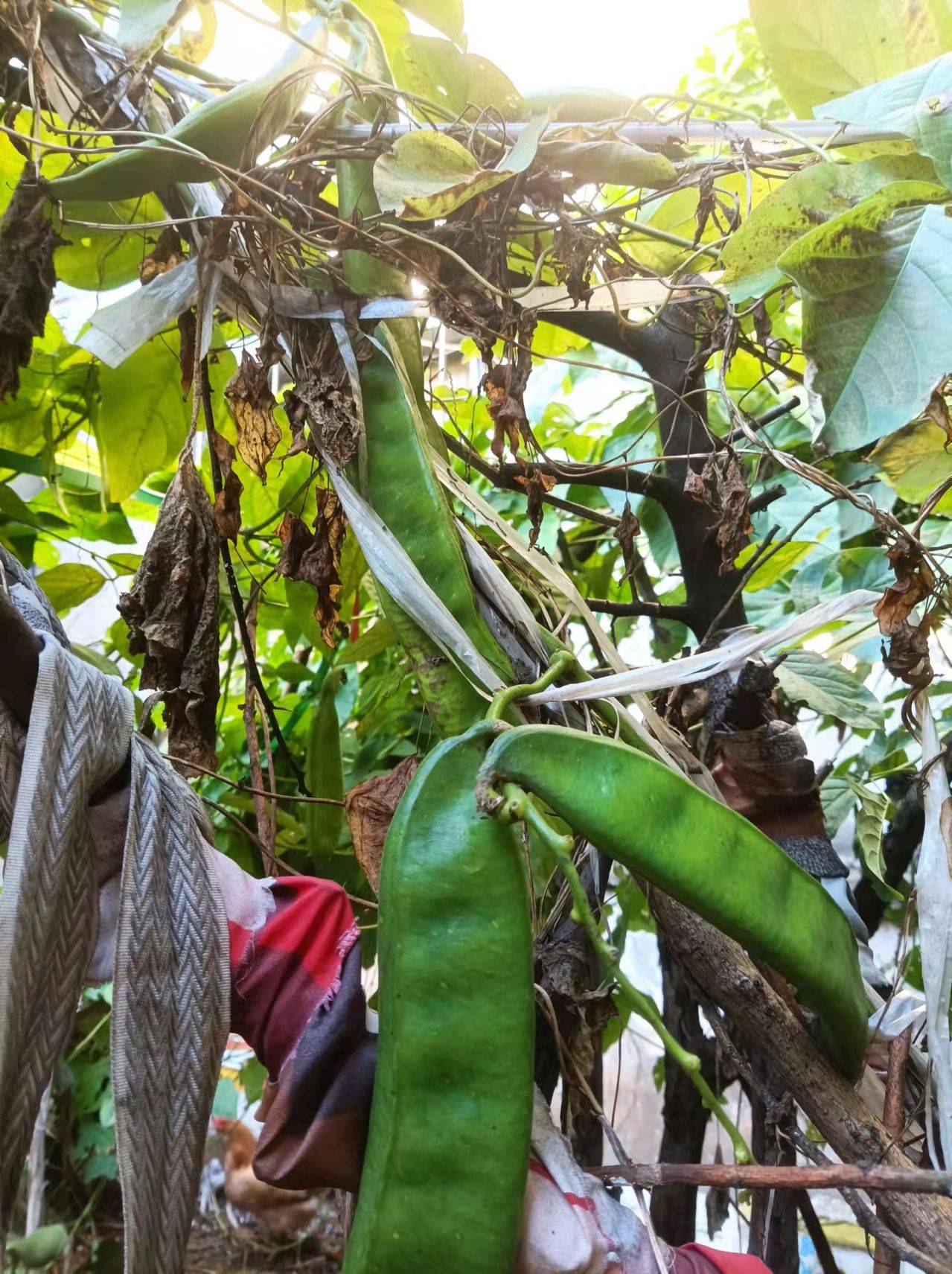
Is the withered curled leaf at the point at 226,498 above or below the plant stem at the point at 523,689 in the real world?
above

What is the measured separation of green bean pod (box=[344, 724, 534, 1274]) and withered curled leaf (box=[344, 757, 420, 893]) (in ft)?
0.54

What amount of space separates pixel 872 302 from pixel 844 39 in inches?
9.1

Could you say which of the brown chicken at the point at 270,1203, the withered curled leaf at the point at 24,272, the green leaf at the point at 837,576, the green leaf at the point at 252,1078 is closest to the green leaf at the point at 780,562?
the green leaf at the point at 837,576

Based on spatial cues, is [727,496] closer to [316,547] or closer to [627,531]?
[627,531]

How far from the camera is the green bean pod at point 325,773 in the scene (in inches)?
33.8

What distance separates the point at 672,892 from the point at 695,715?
1.01ft

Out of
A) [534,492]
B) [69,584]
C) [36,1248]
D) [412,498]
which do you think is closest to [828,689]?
[534,492]

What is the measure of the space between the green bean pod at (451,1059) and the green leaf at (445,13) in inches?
21.1

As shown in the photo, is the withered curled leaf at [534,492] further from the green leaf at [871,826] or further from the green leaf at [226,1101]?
the green leaf at [226,1101]

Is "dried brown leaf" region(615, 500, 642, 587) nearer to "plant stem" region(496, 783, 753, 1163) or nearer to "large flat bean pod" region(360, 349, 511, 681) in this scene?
"large flat bean pod" region(360, 349, 511, 681)

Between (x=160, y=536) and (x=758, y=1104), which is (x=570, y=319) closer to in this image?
(x=160, y=536)

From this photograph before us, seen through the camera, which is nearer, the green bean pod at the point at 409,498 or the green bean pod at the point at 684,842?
the green bean pod at the point at 684,842

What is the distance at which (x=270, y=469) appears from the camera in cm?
108

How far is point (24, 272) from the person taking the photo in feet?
2.02
